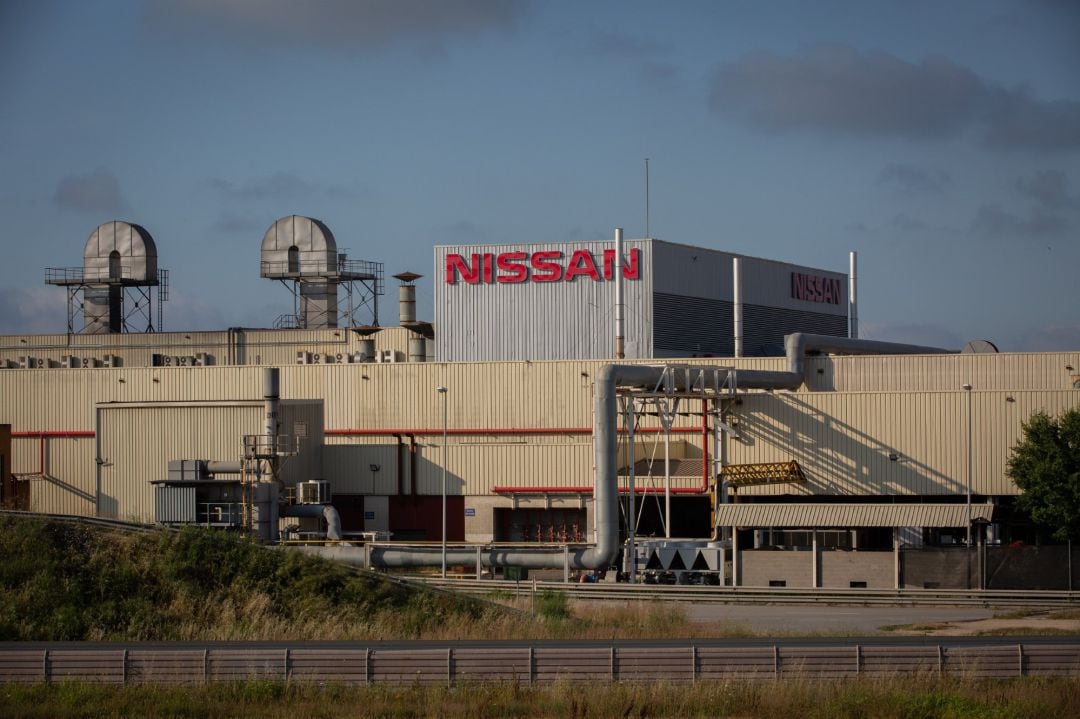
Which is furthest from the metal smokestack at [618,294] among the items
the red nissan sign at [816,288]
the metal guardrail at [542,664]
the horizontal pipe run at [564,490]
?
the metal guardrail at [542,664]

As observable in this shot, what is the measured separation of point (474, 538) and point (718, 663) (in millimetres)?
36378

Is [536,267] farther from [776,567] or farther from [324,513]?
[776,567]

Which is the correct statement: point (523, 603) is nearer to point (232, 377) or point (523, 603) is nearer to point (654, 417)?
point (654, 417)

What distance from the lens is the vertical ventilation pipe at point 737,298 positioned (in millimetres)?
71019

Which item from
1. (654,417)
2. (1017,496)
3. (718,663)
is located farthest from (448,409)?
(718,663)

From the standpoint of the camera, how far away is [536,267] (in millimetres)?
70938

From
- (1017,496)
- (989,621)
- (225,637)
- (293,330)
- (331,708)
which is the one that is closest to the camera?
(331,708)

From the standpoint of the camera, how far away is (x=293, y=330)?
86.2 m

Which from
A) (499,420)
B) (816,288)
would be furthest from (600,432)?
(816,288)

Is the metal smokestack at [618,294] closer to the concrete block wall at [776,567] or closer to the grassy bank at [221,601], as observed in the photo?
the concrete block wall at [776,567]

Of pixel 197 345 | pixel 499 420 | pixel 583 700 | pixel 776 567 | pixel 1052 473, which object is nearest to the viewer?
pixel 583 700

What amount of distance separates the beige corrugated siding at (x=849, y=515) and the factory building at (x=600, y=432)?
11cm

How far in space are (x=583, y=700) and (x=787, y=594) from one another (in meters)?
20.6

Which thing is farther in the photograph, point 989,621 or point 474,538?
point 474,538
